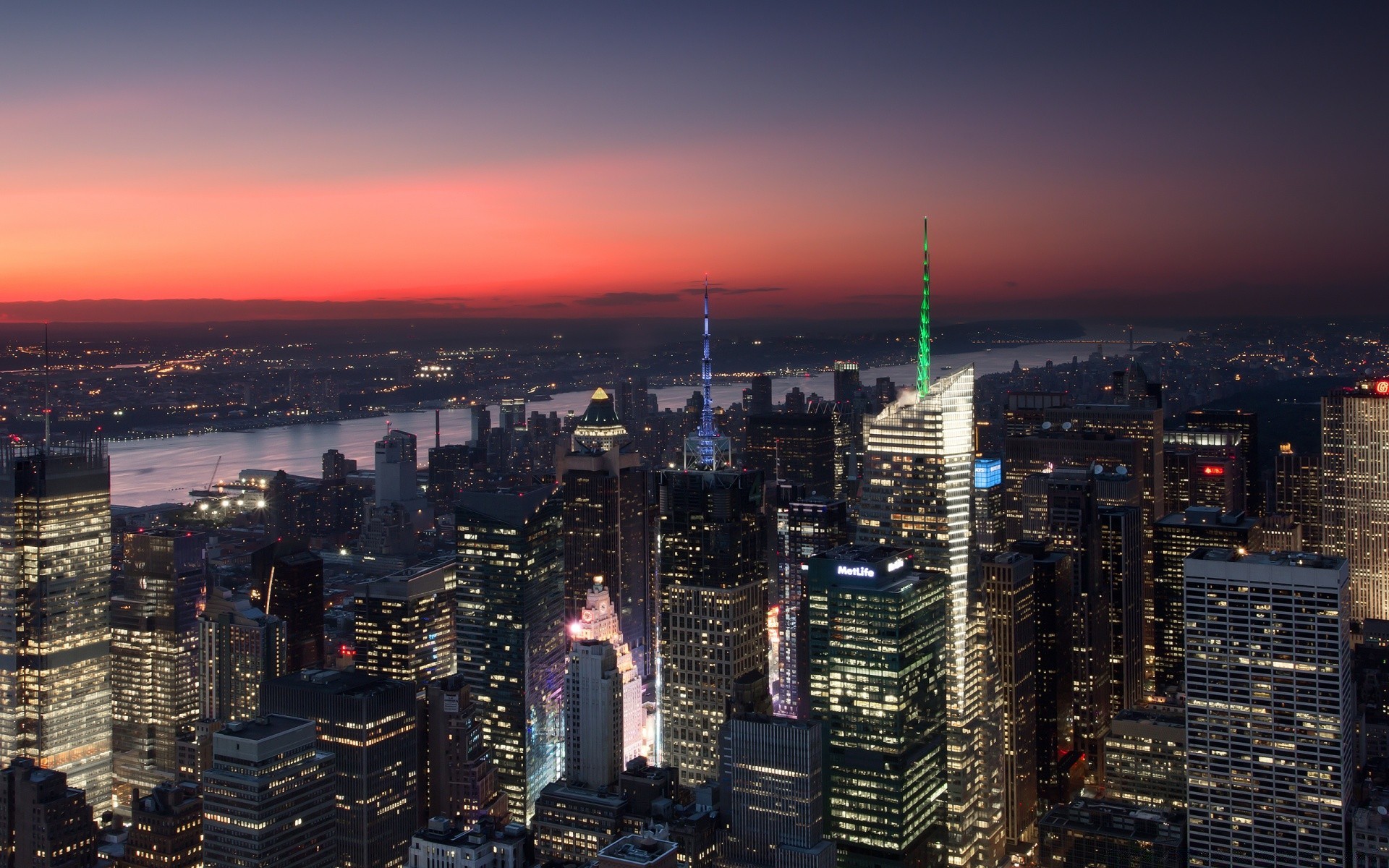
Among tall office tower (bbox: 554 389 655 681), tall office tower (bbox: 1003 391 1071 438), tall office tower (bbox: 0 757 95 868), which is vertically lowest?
tall office tower (bbox: 0 757 95 868)

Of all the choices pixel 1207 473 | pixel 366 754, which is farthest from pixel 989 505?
pixel 366 754

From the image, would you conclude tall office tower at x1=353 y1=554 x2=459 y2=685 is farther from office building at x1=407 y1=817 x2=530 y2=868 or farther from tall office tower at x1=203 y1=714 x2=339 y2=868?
tall office tower at x1=203 y1=714 x2=339 y2=868

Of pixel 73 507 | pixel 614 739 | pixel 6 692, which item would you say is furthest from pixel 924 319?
pixel 6 692

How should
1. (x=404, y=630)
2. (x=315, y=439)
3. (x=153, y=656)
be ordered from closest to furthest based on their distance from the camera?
1. (x=404, y=630)
2. (x=153, y=656)
3. (x=315, y=439)

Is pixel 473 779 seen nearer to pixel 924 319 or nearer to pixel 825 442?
pixel 924 319

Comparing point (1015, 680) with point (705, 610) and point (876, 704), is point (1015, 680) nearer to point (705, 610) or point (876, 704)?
point (876, 704)

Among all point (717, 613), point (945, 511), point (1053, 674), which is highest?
point (945, 511)

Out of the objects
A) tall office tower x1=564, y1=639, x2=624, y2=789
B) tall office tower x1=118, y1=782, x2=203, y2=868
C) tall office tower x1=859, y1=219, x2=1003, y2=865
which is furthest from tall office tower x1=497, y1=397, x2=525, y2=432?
tall office tower x1=118, y1=782, x2=203, y2=868
